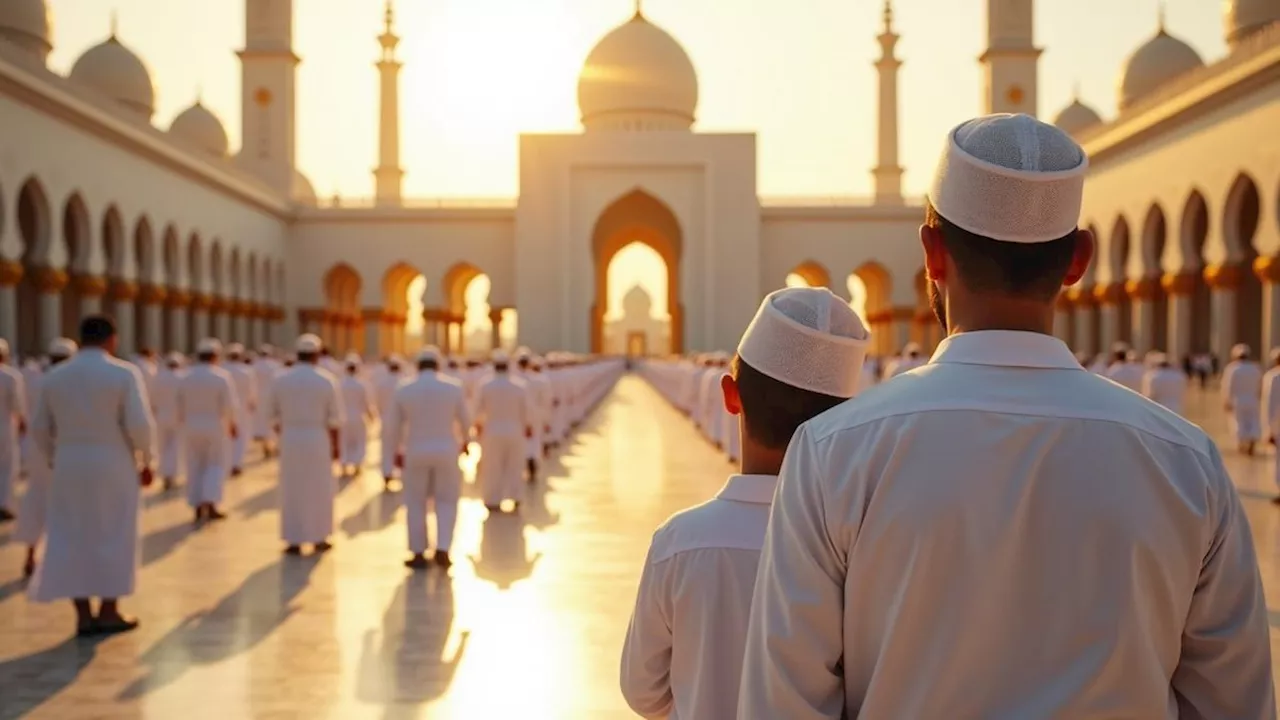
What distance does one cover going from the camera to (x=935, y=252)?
1.57 meters

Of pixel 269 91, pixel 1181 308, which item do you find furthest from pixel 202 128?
pixel 1181 308

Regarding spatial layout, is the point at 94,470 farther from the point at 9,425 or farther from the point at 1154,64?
the point at 1154,64

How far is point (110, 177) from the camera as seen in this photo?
21359 mm

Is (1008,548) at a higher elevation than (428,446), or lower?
higher

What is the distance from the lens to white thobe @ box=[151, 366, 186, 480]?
12.0 metres

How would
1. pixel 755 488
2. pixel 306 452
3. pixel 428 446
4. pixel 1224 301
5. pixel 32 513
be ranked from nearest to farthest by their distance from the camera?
pixel 755 488, pixel 32 513, pixel 428 446, pixel 306 452, pixel 1224 301

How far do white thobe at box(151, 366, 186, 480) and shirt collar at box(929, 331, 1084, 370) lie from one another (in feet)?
37.4

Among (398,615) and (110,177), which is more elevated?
(110,177)

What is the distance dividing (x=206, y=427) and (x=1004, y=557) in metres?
9.36

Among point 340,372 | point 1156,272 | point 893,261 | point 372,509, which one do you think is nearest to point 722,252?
point 893,261

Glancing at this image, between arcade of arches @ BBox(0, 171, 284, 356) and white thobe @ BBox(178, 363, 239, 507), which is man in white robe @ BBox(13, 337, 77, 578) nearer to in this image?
white thobe @ BBox(178, 363, 239, 507)

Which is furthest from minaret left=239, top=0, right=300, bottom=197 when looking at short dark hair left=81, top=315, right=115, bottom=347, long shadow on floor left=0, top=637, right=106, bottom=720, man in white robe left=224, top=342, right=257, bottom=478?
long shadow on floor left=0, top=637, right=106, bottom=720

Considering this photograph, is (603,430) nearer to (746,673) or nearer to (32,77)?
(32,77)

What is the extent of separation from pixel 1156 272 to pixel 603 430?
1350 cm
